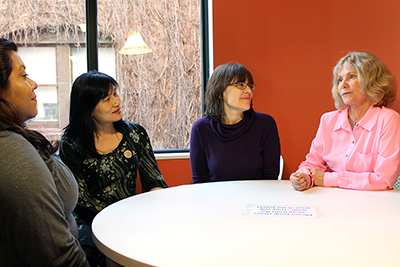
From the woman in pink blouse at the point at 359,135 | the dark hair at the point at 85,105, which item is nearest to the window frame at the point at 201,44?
the dark hair at the point at 85,105

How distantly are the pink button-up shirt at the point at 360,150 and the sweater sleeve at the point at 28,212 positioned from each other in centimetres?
131

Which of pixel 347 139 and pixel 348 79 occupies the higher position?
pixel 348 79

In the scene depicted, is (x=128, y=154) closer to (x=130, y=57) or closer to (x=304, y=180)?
(x=304, y=180)

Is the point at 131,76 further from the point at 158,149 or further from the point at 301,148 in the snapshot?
the point at 301,148

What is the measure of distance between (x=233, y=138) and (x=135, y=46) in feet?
4.86

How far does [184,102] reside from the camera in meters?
3.17

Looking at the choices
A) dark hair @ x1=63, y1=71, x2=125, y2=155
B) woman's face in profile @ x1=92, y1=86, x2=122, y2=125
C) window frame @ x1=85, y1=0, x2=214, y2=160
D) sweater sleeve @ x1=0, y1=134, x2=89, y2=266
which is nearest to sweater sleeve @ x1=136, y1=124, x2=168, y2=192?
woman's face in profile @ x1=92, y1=86, x2=122, y2=125

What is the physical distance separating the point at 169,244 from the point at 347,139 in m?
1.37

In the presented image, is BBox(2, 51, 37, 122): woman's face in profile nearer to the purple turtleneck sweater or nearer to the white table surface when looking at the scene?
the white table surface

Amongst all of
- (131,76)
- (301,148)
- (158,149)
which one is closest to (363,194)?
(301,148)

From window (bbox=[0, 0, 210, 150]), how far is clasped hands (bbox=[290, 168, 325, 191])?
5.20 ft

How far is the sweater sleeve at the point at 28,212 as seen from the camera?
0.96 meters

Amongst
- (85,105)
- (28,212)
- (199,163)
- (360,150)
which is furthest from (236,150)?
(28,212)

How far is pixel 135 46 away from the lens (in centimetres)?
310
